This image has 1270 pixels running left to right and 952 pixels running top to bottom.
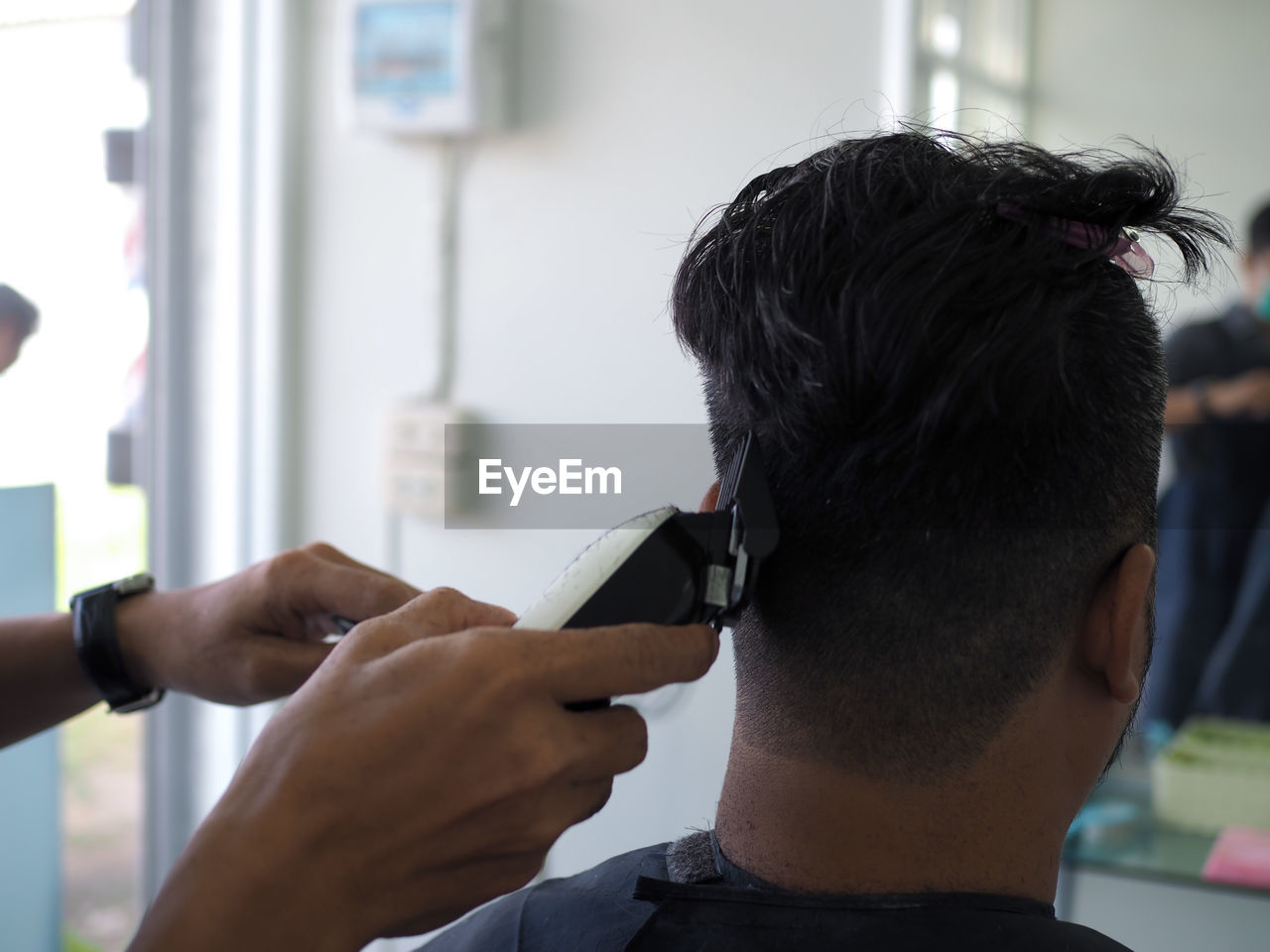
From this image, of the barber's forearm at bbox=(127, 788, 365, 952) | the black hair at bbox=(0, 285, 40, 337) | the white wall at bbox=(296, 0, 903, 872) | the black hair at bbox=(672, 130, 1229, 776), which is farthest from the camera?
the black hair at bbox=(0, 285, 40, 337)

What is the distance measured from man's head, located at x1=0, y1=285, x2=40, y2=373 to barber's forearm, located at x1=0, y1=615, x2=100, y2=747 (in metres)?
0.87

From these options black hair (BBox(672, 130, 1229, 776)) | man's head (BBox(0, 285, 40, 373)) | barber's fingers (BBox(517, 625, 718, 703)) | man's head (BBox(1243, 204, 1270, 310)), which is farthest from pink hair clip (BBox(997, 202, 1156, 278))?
man's head (BBox(0, 285, 40, 373))

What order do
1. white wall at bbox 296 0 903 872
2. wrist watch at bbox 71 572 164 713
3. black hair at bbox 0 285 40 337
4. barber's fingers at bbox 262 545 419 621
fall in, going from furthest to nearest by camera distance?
1. black hair at bbox 0 285 40 337
2. white wall at bbox 296 0 903 872
3. wrist watch at bbox 71 572 164 713
4. barber's fingers at bbox 262 545 419 621

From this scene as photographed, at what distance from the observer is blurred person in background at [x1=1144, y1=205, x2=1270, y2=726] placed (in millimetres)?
1532

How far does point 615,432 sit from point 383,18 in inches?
33.3

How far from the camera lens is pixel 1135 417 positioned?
2.78 ft

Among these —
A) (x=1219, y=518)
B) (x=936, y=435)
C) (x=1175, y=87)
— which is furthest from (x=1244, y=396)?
(x=936, y=435)

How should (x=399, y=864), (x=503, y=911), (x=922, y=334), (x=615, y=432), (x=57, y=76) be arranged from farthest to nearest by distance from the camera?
1. (x=57, y=76)
2. (x=615, y=432)
3. (x=503, y=911)
4. (x=922, y=334)
5. (x=399, y=864)

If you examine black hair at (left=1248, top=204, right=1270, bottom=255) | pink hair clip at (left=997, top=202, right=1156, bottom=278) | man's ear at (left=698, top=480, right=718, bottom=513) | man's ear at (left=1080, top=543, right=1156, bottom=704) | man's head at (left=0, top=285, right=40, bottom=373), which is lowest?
man's ear at (left=1080, top=543, right=1156, bottom=704)

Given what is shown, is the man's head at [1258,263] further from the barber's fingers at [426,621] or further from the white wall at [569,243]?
the barber's fingers at [426,621]

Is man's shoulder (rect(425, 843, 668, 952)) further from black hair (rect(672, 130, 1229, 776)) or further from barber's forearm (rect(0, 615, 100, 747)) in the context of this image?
barber's forearm (rect(0, 615, 100, 747))

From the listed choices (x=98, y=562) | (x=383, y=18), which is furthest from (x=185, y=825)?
(x=383, y=18)

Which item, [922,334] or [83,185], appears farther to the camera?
[83,185]

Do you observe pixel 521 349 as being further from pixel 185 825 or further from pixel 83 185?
pixel 185 825
